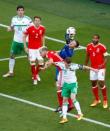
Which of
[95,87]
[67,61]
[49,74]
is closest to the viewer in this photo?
[67,61]

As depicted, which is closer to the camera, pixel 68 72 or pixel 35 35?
pixel 68 72

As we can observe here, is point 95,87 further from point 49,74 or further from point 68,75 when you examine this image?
point 49,74

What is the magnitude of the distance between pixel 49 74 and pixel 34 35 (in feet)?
6.29

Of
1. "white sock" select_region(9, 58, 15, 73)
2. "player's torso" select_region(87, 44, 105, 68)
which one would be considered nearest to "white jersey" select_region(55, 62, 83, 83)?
"player's torso" select_region(87, 44, 105, 68)

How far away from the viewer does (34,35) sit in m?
20.5

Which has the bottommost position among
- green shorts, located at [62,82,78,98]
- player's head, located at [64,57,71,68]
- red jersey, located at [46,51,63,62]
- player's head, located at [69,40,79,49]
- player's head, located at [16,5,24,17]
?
green shorts, located at [62,82,78,98]

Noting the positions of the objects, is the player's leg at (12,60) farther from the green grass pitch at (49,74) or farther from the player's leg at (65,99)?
the player's leg at (65,99)

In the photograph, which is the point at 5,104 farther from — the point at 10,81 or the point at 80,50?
the point at 80,50

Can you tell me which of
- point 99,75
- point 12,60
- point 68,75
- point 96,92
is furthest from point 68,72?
point 12,60

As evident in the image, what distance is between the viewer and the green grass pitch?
1706 cm

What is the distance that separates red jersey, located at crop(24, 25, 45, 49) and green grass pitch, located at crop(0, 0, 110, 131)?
4.27ft

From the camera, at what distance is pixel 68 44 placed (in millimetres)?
17719

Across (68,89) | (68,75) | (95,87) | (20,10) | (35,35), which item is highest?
(20,10)

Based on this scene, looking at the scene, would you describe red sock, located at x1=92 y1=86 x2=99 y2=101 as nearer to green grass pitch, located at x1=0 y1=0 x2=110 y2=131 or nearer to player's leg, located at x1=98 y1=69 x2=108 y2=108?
player's leg, located at x1=98 y1=69 x2=108 y2=108
